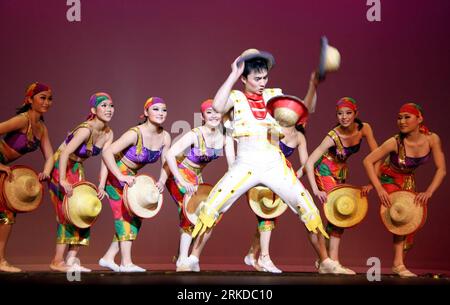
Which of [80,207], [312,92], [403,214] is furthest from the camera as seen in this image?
[403,214]

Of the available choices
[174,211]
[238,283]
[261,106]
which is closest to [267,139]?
[261,106]

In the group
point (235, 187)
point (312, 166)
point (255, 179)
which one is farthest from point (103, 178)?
point (312, 166)

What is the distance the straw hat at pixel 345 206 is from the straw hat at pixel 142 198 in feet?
4.71

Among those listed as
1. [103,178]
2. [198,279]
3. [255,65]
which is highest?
[255,65]

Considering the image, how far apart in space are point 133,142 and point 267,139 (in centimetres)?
125

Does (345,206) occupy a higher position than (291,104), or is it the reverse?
(291,104)

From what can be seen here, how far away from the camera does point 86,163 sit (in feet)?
25.5

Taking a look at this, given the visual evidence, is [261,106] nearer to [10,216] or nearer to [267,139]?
[267,139]

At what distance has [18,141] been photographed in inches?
238

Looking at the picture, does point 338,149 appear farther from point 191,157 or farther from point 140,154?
point 140,154

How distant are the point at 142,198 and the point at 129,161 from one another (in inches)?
16.2

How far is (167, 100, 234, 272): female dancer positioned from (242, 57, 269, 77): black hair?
619 mm

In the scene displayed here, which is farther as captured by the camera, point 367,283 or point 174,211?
point 174,211

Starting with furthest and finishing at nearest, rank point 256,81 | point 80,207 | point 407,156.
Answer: point 407,156, point 80,207, point 256,81
